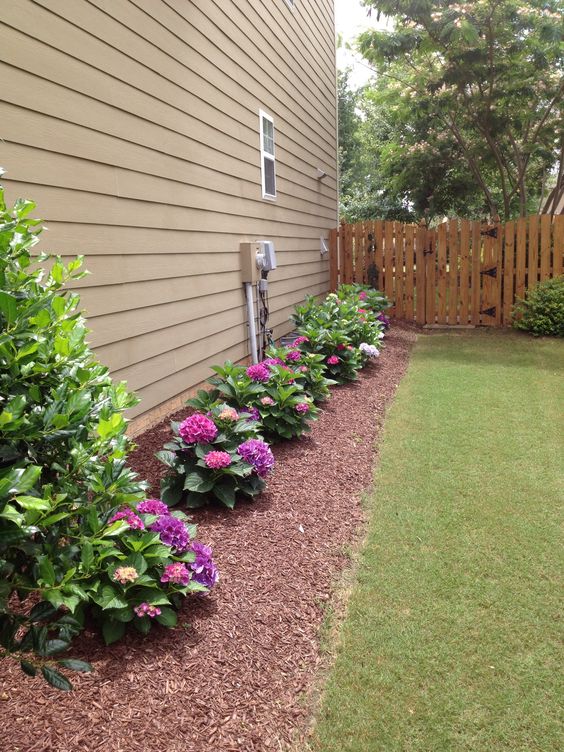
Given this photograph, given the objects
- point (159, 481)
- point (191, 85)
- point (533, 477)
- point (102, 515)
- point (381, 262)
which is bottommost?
point (533, 477)

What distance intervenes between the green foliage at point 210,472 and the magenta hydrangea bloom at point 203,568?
692 millimetres

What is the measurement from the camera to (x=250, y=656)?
208 centimetres

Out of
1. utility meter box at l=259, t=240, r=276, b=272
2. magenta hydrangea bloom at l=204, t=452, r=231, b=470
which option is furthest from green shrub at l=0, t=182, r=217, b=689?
utility meter box at l=259, t=240, r=276, b=272

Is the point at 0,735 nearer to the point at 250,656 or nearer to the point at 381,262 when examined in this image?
the point at 250,656

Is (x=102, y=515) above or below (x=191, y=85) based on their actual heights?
below

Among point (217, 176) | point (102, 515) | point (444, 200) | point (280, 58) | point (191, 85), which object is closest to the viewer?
point (102, 515)

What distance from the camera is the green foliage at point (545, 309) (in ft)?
28.2

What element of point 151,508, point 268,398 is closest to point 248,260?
point 268,398

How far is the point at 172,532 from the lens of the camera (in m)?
2.20

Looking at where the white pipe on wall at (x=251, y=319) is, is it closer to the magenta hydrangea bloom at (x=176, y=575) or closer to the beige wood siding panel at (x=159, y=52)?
the beige wood siding panel at (x=159, y=52)

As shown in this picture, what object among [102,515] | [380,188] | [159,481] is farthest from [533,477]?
[380,188]

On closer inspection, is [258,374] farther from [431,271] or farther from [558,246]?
[558,246]

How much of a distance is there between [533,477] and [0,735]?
3182 millimetres

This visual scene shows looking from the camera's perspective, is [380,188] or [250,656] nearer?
[250,656]
